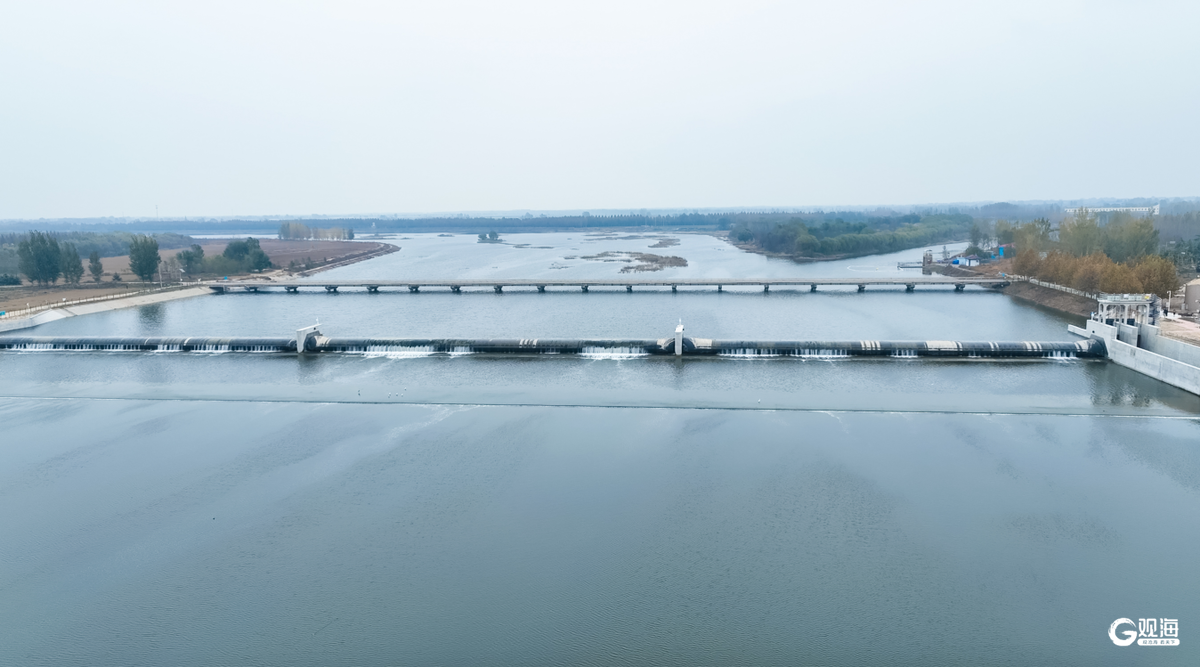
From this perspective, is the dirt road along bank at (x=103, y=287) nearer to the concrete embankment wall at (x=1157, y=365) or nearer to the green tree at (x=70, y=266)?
the green tree at (x=70, y=266)

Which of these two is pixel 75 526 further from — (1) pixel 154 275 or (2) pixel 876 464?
(1) pixel 154 275

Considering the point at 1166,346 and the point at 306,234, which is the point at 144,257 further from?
the point at 306,234

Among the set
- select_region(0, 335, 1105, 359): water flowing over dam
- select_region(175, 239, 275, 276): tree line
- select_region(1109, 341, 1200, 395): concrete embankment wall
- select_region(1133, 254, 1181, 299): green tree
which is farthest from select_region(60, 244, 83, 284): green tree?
select_region(1133, 254, 1181, 299): green tree

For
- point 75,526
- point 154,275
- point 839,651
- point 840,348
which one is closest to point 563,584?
point 839,651

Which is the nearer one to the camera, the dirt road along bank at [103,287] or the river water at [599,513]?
the river water at [599,513]

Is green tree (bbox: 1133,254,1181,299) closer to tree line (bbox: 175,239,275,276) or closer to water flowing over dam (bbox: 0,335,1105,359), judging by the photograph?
water flowing over dam (bbox: 0,335,1105,359)

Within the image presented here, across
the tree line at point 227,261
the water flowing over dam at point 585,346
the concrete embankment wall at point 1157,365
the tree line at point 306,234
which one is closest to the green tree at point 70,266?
the tree line at point 227,261
